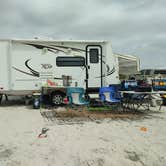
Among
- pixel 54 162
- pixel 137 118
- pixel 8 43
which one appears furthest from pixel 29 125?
A: pixel 8 43

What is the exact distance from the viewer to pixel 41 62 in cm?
979

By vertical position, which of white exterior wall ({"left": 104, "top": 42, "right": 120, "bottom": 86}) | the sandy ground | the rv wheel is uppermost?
white exterior wall ({"left": 104, "top": 42, "right": 120, "bottom": 86})

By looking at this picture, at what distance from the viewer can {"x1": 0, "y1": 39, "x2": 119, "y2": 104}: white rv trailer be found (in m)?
9.57

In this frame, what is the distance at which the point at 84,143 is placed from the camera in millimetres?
4547

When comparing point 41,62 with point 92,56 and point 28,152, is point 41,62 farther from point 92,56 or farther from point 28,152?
point 28,152

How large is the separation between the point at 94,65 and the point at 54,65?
68.2 inches

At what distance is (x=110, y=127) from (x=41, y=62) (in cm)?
499

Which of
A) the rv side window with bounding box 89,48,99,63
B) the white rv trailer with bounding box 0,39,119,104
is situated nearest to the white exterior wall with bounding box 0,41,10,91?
the white rv trailer with bounding box 0,39,119,104

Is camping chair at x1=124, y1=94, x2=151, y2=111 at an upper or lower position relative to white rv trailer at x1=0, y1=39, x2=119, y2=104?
lower

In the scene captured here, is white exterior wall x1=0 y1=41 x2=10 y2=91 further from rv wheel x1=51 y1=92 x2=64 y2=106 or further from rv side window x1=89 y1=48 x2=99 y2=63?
rv side window x1=89 y1=48 x2=99 y2=63

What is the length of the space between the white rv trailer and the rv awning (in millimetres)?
1273

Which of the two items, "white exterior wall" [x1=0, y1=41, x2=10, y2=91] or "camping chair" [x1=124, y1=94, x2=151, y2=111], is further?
"white exterior wall" [x1=0, y1=41, x2=10, y2=91]

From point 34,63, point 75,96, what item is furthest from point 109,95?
point 34,63

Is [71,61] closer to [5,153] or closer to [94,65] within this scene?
[94,65]
